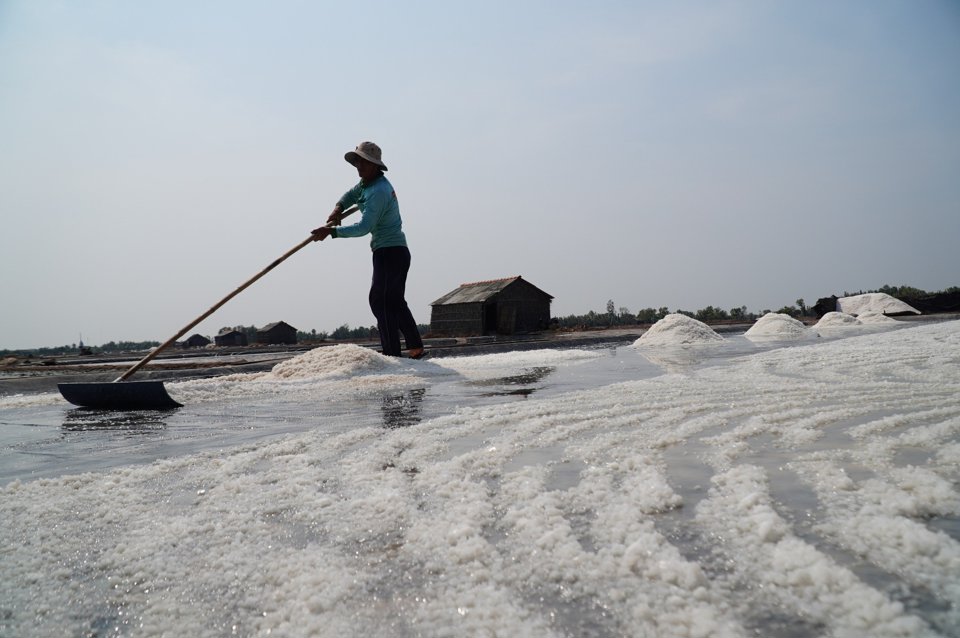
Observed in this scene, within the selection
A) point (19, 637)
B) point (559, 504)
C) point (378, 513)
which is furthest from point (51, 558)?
point (559, 504)

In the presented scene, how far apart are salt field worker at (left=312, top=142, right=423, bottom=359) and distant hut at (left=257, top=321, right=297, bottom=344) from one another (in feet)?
85.5

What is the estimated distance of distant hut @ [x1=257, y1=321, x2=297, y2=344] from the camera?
100.0 ft

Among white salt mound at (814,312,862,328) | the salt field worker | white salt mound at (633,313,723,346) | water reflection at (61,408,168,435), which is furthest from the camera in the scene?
white salt mound at (814,312,862,328)

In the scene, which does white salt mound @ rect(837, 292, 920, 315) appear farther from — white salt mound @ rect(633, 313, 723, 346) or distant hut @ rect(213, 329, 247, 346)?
distant hut @ rect(213, 329, 247, 346)

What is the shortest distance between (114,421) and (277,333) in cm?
2903

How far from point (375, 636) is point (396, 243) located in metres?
5.51

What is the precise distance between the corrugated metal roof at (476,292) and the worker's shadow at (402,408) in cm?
1954

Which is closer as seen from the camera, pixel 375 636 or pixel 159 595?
pixel 375 636

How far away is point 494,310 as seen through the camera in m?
24.3

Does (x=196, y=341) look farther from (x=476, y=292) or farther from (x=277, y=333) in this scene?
(x=476, y=292)

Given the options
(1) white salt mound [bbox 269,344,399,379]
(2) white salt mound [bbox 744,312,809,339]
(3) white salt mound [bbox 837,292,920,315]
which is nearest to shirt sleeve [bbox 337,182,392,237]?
(1) white salt mound [bbox 269,344,399,379]

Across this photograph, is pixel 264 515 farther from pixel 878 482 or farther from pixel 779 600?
pixel 878 482

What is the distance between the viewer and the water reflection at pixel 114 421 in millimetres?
2828

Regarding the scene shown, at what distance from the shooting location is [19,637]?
85 cm
